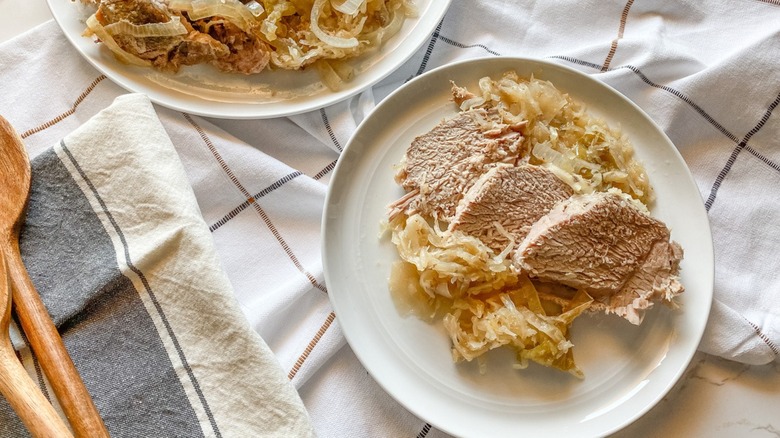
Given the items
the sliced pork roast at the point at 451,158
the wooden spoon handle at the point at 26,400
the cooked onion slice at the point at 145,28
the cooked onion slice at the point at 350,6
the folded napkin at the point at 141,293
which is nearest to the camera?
the wooden spoon handle at the point at 26,400

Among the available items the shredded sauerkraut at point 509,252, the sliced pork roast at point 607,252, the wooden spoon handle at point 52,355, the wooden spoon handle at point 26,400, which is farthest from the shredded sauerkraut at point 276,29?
the wooden spoon handle at point 26,400

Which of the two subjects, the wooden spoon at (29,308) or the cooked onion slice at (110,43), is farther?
the cooked onion slice at (110,43)

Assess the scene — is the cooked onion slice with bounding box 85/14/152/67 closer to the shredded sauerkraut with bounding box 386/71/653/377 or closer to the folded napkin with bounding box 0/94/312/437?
the folded napkin with bounding box 0/94/312/437

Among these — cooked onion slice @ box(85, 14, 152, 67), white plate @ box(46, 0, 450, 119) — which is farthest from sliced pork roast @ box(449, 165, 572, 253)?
cooked onion slice @ box(85, 14, 152, 67)

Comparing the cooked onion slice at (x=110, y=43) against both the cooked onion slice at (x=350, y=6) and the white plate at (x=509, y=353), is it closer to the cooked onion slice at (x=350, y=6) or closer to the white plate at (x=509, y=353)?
the cooked onion slice at (x=350, y=6)

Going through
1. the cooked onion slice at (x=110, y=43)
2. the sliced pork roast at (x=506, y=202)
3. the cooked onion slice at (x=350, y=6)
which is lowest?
the sliced pork roast at (x=506, y=202)

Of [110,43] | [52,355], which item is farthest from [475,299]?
[110,43]
